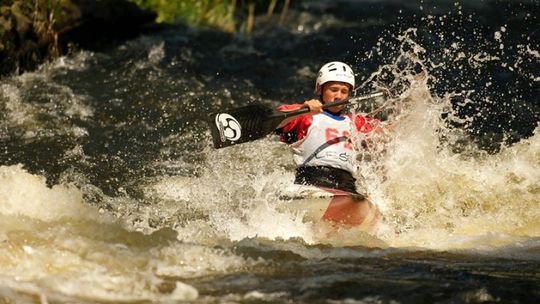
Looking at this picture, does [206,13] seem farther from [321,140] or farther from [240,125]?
[321,140]

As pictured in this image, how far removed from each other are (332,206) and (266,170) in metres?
2.29

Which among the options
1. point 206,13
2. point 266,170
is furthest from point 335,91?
point 206,13

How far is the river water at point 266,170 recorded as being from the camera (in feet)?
18.8

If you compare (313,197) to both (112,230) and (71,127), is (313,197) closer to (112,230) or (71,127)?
(112,230)

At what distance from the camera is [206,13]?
48.6 ft

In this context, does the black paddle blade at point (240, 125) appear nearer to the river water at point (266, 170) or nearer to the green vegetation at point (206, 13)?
the river water at point (266, 170)

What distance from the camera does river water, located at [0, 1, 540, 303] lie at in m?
5.73

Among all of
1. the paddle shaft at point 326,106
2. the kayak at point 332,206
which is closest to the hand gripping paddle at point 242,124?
the paddle shaft at point 326,106

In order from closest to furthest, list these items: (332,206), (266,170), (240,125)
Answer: (332,206) < (240,125) < (266,170)

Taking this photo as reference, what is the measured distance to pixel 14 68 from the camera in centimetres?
1164

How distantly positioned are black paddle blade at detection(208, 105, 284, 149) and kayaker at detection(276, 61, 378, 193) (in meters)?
0.14

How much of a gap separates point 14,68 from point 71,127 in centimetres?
192

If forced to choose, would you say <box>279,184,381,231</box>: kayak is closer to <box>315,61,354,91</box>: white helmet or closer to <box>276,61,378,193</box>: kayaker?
<box>276,61,378,193</box>: kayaker

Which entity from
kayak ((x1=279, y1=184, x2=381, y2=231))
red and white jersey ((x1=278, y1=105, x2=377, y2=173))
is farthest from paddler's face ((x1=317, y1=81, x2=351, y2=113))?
kayak ((x1=279, y1=184, x2=381, y2=231))
